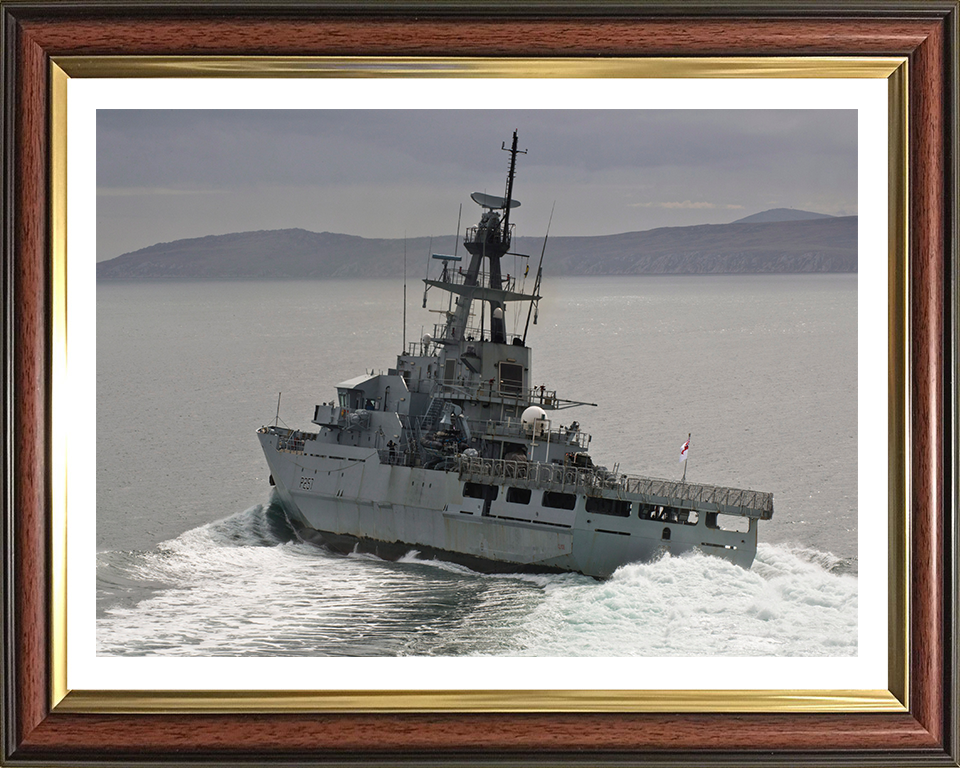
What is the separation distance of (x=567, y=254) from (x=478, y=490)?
22.0 feet

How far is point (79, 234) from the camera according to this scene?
5.66 metres

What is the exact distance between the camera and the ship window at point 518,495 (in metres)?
16.0

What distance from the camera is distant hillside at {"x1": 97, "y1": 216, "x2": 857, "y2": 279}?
7.53 meters

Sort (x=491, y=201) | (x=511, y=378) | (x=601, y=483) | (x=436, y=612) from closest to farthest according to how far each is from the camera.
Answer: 1. (x=436, y=612)
2. (x=491, y=201)
3. (x=601, y=483)
4. (x=511, y=378)

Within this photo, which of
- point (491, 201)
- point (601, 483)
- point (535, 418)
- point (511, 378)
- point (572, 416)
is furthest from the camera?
point (511, 378)

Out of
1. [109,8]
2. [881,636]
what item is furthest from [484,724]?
[109,8]

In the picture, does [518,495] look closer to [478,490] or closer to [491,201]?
[478,490]

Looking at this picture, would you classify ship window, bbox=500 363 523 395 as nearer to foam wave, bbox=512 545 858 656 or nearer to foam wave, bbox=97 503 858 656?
foam wave, bbox=97 503 858 656

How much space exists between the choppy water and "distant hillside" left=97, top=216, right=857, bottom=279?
204mm

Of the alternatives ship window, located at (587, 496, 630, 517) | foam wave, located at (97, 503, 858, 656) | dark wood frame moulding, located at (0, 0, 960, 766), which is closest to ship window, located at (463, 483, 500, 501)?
ship window, located at (587, 496, 630, 517)

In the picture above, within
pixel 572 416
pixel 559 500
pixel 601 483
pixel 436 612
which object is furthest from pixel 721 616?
pixel 559 500

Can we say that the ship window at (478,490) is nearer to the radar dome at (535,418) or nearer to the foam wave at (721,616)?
the radar dome at (535,418)

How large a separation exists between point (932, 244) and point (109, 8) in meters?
4.86

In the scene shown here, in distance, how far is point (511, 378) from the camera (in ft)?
60.0
